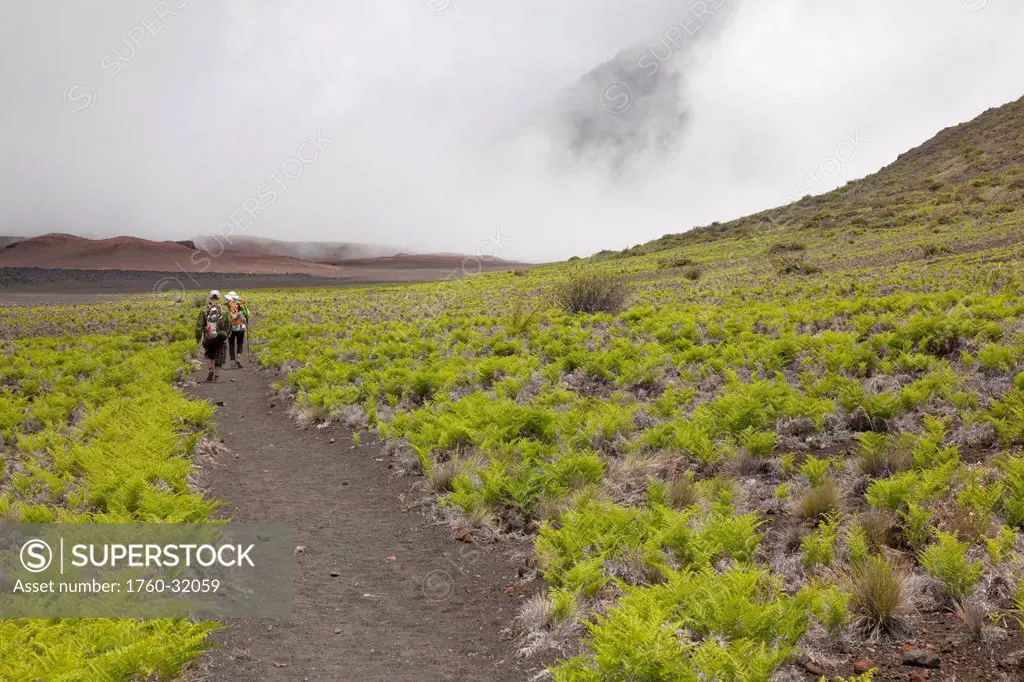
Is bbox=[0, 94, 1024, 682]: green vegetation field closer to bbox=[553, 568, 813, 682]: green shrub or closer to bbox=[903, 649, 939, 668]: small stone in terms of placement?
bbox=[553, 568, 813, 682]: green shrub

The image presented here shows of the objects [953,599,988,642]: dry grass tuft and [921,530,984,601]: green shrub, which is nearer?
[953,599,988,642]: dry grass tuft

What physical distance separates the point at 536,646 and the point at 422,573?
2002 mm

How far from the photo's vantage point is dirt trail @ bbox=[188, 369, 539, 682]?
5070 millimetres

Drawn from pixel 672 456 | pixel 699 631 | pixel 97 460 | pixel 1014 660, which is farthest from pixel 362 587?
pixel 1014 660

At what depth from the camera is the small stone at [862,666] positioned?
4305 millimetres

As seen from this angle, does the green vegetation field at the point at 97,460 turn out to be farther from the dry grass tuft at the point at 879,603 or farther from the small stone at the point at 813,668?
the dry grass tuft at the point at 879,603

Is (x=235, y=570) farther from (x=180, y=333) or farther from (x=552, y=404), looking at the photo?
(x=180, y=333)

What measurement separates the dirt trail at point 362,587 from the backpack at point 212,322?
6.66 m

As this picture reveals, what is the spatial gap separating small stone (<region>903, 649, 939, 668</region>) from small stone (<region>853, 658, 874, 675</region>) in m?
0.23

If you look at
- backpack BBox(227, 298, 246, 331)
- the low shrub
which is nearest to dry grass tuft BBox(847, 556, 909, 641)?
backpack BBox(227, 298, 246, 331)

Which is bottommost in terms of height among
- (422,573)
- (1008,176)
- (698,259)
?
(422,573)

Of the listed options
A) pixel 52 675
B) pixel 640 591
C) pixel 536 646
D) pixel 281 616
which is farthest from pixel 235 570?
pixel 640 591

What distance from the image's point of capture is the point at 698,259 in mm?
48375

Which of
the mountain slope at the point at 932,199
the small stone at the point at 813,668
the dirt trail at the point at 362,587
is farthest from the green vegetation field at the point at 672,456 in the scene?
the mountain slope at the point at 932,199
